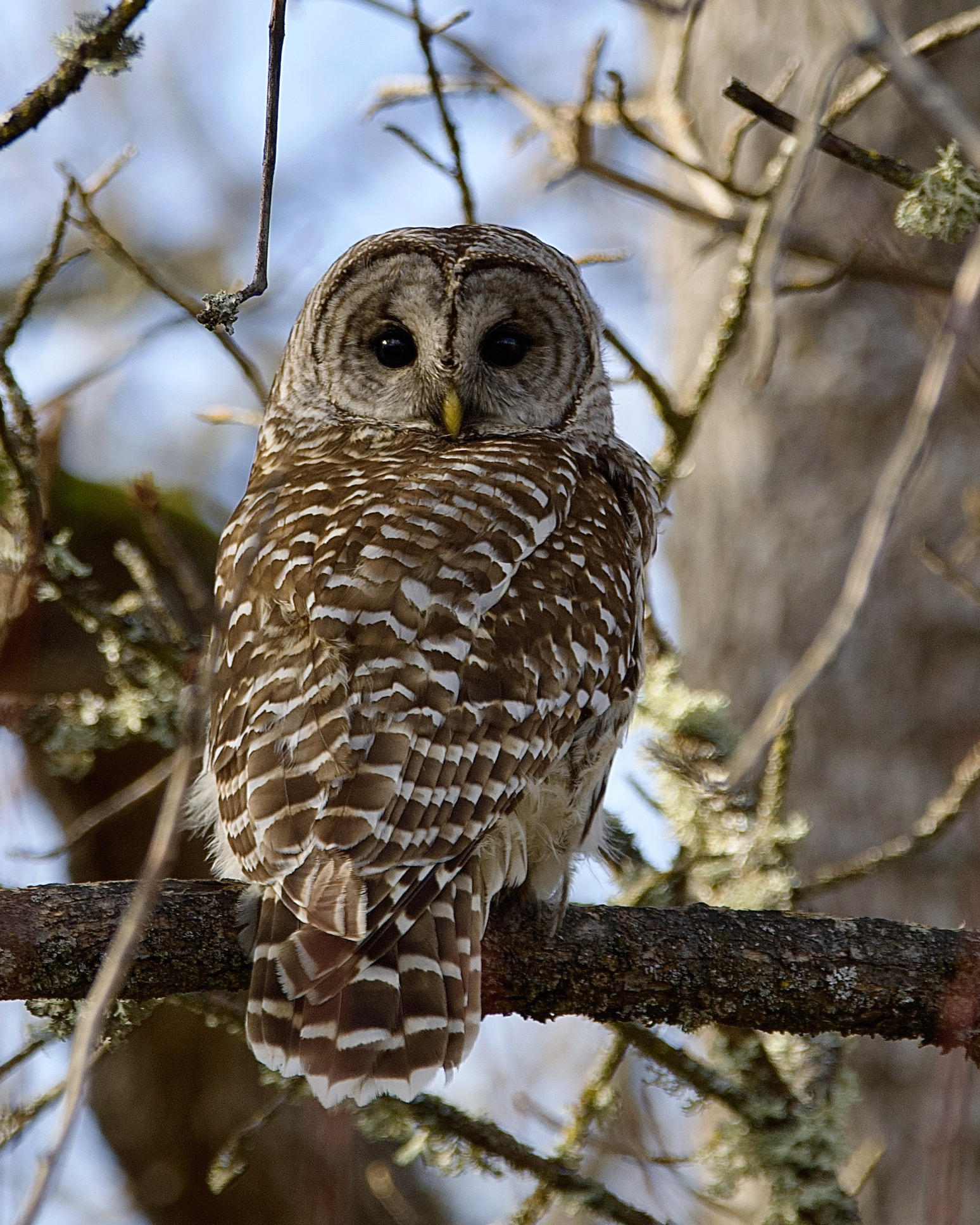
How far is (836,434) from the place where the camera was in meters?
5.90

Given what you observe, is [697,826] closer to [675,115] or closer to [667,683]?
[667,683]

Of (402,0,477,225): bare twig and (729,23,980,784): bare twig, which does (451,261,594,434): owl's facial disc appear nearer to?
(402,0,477,225): bare twig

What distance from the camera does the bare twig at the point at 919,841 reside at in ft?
11.8

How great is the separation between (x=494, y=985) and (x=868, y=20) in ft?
7.82

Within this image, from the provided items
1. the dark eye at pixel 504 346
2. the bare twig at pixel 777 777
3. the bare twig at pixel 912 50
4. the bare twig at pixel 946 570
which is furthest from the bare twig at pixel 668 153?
the bare twig at pixel 777 777

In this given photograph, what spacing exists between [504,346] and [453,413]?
50cm

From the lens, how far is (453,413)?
13.5 ft

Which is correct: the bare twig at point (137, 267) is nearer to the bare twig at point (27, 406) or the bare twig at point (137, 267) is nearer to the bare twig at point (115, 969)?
the bare twig at point (27, 406)

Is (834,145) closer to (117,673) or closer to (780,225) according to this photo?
(780,225)

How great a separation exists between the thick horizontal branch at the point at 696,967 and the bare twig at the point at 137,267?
1446 millimetres

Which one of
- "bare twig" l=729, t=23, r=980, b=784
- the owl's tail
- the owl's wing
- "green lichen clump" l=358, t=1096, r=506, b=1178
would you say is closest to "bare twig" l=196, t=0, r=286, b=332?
"bare twig" l=729, t=23, r=980, b=784

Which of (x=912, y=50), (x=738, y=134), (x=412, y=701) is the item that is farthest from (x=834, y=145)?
(x=412, y=701)

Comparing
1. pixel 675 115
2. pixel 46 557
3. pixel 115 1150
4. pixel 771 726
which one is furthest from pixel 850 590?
pixel 115 1150

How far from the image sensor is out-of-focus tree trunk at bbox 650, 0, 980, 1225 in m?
5.23
